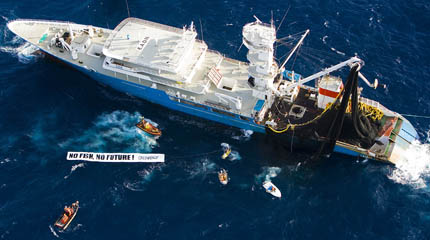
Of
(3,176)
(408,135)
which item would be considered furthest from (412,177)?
(3,176)

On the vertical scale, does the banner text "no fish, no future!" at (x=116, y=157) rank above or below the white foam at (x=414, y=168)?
below

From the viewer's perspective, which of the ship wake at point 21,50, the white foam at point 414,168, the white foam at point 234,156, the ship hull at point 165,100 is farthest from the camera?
the ship wake at point 21,50

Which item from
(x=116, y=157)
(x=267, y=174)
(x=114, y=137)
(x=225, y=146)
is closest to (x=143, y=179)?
(x=116, y=157)

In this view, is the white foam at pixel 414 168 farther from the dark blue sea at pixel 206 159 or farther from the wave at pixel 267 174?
the wave at pixel 267 174

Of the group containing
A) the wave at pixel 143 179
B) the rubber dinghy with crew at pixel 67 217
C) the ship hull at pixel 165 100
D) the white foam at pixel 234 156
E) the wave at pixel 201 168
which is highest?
the ship hull at pixel 165 100

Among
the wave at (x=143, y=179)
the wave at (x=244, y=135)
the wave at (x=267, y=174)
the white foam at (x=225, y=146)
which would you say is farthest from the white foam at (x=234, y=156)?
the wave at (x=143, y=179)

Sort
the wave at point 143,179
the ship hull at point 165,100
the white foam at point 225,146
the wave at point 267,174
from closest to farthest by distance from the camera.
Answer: the wave at point 143,179 → the wave at point 267,174 → the white foam at point 225,146 → the ship hull at point 165,100
